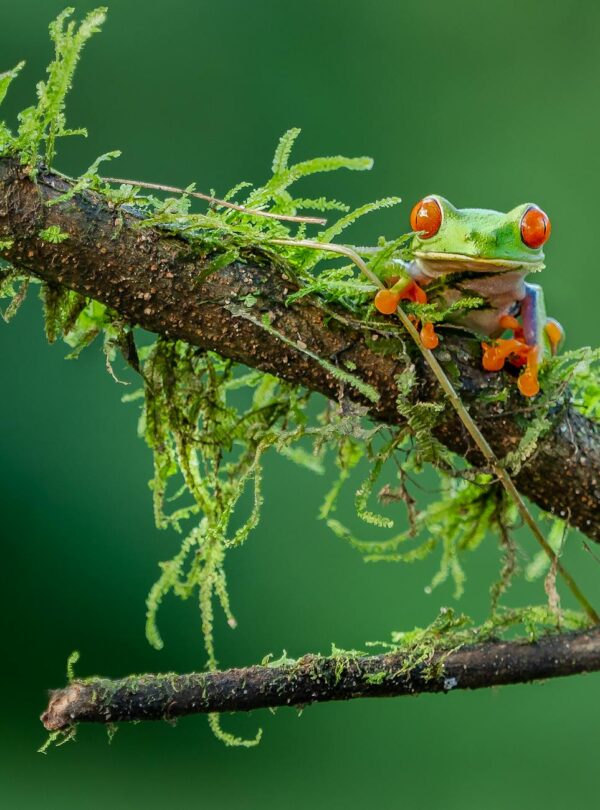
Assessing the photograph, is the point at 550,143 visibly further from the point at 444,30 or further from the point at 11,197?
the point at 11,197

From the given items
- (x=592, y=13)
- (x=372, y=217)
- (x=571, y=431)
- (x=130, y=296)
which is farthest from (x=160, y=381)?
(x=592, y=13)

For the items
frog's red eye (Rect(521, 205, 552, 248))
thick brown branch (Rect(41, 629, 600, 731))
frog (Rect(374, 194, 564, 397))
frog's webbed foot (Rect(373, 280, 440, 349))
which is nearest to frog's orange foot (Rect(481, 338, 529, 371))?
frog (Rect(374, 194, 564, 397))

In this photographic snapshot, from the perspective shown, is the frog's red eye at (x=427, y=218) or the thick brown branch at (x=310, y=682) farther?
the frog's red eye at (x=427, y=218)

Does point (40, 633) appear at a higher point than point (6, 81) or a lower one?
lower

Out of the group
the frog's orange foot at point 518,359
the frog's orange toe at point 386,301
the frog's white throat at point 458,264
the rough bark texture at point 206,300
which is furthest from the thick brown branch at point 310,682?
the frog's white throat at point 458,264

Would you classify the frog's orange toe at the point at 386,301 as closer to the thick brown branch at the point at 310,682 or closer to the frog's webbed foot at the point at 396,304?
the frog's webbed foot at the point at 396,304

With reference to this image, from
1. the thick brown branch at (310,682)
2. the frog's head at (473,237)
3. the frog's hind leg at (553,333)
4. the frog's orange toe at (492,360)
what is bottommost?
the thick brown branch at (310,682)

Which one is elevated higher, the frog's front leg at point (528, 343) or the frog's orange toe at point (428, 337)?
the frog's front leg at point (528, 343)

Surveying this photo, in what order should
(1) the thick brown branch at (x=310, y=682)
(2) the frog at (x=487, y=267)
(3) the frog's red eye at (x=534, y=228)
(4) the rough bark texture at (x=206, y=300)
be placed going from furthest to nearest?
1. (3) the frog's red eye at (x=534, y=228)
2. (2) the frog at (x=487, y=267)
3. (4) the rough bark texture at (x=206, y=300)
4. (1) the thick brown branch at (x=310, y=682)
